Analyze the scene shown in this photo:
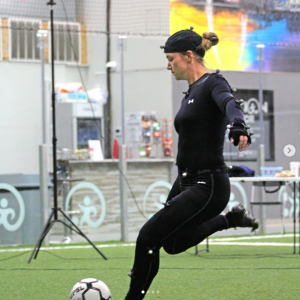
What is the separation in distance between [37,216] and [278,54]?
4.26 metres

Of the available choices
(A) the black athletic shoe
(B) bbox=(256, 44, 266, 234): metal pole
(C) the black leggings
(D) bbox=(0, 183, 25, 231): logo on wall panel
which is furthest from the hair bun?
(B) bbox=(256, 44, 266, 234): metal pole

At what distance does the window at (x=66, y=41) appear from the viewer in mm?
10609

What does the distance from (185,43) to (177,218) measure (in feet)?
3.16

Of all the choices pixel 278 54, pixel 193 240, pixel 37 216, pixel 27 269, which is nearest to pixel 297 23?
pixel 278 54

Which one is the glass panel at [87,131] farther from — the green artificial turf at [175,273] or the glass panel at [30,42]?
the green artificial turf at [175,273]

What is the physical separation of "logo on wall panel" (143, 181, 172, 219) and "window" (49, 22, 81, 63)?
7.41ft

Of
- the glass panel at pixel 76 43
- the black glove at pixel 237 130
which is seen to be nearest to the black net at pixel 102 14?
the glass panel at pixel 76 43

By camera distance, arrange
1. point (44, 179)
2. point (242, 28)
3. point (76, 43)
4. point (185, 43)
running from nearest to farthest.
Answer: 1. point (185, 43)
2. point (44, 179)
3. point (76, 43)
4. point (242, 28)

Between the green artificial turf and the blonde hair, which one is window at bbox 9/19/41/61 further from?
the blonde hair

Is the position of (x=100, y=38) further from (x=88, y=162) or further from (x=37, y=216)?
(x=37, y=216)

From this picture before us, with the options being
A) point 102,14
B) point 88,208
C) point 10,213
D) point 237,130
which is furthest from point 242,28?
point 237,130

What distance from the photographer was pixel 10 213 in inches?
402

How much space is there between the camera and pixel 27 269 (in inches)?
288

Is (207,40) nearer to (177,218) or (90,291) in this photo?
(177,218)
